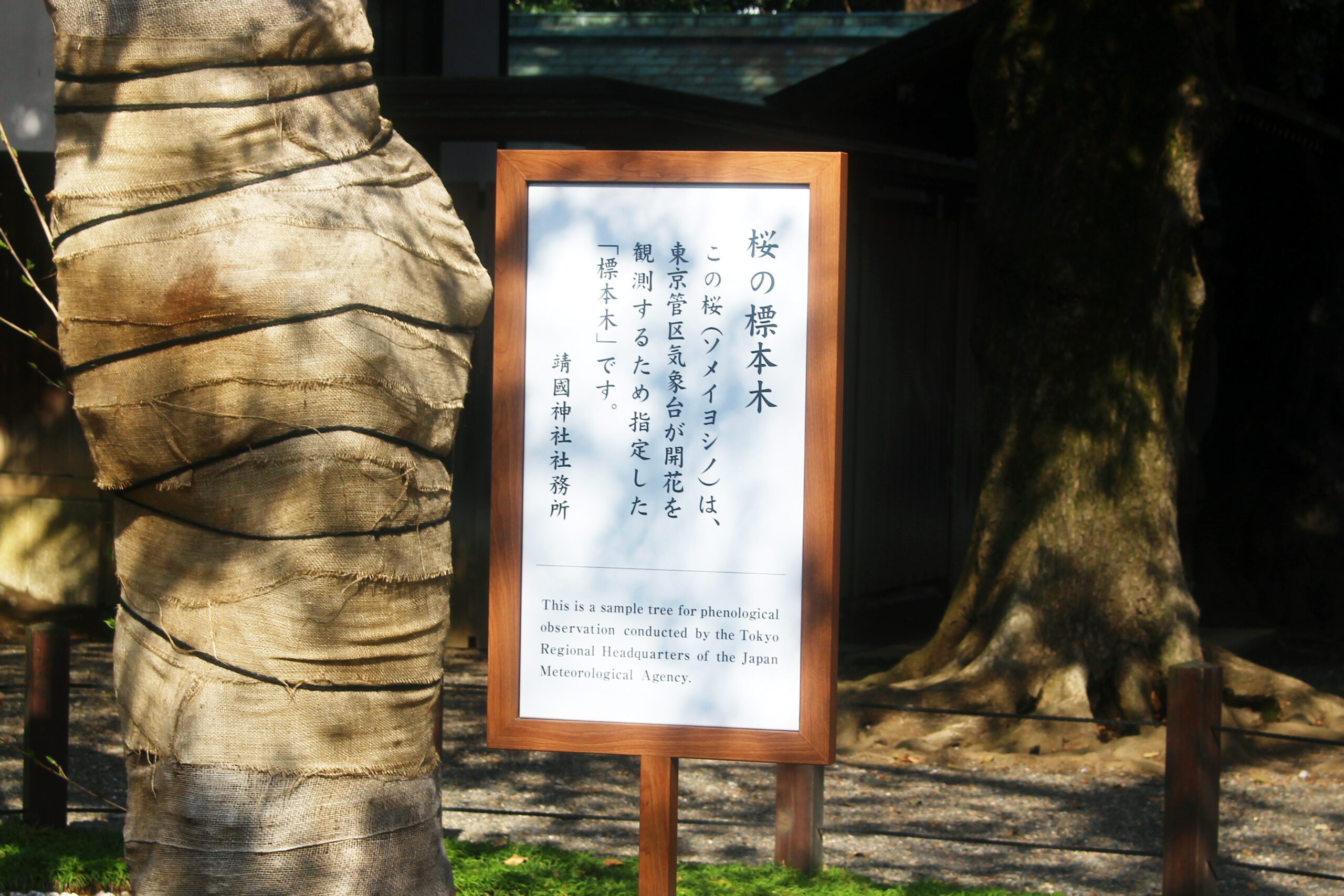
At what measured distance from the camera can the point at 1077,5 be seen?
729cm

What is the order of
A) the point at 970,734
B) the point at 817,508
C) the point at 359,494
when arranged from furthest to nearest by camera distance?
1. the point at 970,734
2. the point at 817,508
3. the point at 359,494

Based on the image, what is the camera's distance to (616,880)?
467 cm

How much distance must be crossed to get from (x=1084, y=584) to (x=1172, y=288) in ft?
5.15

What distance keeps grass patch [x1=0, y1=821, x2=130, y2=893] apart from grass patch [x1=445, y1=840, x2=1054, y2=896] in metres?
1.06

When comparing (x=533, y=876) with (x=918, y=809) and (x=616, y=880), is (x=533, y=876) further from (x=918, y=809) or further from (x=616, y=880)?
(x=918, y=809)

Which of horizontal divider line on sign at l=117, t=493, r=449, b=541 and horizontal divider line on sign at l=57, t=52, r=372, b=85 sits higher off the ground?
horizontal divider line on sign at l=57, t=52, r=372, b=85

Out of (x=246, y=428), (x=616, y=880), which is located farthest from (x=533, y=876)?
(x=246, y=428)

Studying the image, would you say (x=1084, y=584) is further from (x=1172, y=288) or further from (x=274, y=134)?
(x=274, y=134)

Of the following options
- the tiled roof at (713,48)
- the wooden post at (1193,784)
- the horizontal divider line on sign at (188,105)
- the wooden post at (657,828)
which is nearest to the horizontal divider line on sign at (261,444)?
the horizontal divider line on sign at (188,105)

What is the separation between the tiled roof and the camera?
1222 centimetres

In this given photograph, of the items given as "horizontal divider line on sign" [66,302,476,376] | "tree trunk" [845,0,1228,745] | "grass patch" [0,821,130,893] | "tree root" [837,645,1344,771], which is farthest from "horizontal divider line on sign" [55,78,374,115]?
"tree trunk" [845,0,1228,745]

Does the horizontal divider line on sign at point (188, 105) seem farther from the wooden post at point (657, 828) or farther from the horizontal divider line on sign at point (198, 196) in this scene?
the wooden post at point (657, 828)

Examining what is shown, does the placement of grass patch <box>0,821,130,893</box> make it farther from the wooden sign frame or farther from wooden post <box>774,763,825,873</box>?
wooden post <box>774,763,825,873</box>

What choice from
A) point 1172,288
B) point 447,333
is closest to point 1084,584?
point 1172,288
